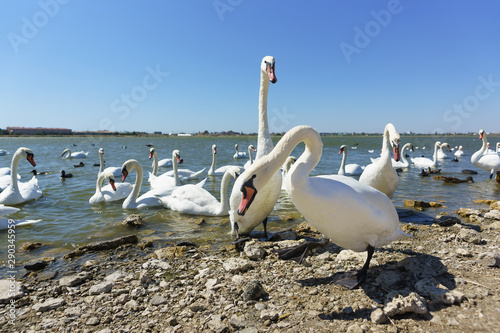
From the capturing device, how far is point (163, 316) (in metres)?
3.01

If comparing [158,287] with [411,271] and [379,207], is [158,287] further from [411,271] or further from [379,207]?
[411,271]

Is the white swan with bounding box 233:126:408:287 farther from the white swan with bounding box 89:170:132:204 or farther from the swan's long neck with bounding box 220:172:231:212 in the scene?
the white swan with bounding box 89:170:132:204

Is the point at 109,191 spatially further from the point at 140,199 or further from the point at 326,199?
the point at 326,199

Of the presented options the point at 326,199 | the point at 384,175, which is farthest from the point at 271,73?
the point at 384,175

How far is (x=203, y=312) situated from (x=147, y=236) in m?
3.53

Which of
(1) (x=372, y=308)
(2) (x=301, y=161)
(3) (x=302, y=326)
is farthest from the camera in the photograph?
(2) (x=301, y=161)

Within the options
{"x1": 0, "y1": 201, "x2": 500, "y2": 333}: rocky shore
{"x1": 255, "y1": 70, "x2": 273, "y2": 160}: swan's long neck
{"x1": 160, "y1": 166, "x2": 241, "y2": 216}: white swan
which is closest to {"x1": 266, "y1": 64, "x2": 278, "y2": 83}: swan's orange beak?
{"x1": 255, "y1": 70, "x2": 273, "y2": 160}: swan's long neck

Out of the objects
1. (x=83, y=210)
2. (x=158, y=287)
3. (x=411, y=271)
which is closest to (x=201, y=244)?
(x=158, y=287)

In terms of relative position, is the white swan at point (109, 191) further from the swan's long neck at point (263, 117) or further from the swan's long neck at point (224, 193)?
the swan's long neck at point (263, 117)

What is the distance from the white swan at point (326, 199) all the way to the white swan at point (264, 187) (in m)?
Answer: 1.41

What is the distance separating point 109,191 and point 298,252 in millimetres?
7452

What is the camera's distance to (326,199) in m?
3.08

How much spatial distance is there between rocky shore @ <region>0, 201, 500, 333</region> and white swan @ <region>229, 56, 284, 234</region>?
1.69 feet

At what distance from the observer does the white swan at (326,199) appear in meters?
3.10
